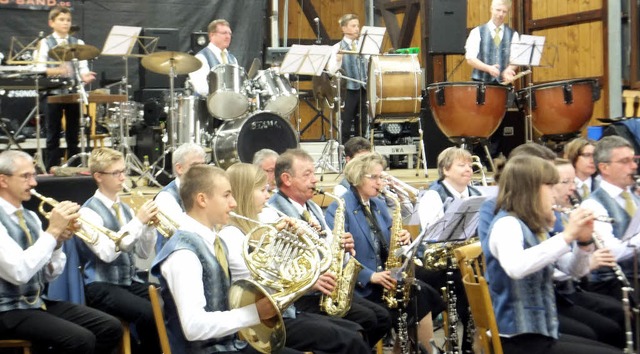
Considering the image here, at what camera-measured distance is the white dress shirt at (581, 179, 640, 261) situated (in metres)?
5.09

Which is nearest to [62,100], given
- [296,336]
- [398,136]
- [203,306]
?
[398,136]

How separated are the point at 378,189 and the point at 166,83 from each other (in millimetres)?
6077

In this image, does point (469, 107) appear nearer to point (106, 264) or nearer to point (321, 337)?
point (106, 264)

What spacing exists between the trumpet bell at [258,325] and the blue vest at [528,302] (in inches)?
40.9

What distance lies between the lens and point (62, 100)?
9.67 meters

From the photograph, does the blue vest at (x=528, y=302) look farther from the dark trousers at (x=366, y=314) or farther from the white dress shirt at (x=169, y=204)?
the white dress shirt at (x=169, y=204)

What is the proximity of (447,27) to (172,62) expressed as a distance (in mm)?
3530

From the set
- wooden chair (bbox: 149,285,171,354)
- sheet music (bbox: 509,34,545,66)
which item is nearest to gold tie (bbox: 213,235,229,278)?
wooden chair (bbox: 149,285,171,354)

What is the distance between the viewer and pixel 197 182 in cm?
416

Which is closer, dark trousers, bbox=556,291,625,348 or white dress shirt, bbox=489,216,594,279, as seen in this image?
white dress shirt, bbox=489,216,594,279

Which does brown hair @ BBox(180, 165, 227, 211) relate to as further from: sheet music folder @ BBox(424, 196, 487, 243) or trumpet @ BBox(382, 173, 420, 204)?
trumpet @ BBox(382, 173, 420, 204)

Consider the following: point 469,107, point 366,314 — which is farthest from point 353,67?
point 366,314

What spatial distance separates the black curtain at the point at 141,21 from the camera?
1147cm

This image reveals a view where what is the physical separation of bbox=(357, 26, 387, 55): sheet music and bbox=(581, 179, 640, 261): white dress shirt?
515cm
